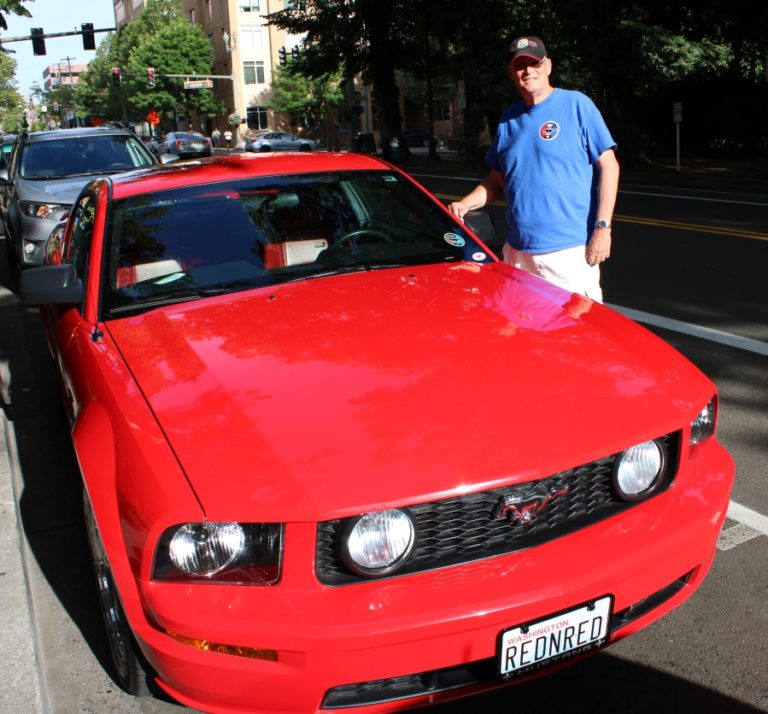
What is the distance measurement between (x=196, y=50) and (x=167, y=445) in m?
80.9

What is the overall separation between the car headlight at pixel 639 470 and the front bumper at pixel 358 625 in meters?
0.20

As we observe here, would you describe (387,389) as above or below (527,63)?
below

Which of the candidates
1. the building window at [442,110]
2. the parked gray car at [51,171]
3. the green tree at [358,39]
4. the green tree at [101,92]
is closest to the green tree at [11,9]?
the parked gray car at [51,171]

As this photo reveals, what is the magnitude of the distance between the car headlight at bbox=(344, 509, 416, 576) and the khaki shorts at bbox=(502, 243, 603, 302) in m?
2.57

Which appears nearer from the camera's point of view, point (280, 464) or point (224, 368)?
point (280, 464)

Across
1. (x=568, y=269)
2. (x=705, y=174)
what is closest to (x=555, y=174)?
(x=568, y=269)

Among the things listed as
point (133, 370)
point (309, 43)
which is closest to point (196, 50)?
point (309, 43)

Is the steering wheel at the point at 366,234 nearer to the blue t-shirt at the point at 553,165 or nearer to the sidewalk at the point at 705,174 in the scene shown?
the blue t-shirt at the point at 553,165

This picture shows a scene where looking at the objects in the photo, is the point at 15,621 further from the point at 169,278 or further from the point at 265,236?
the point at 265,236

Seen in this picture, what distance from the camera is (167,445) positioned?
2.40m

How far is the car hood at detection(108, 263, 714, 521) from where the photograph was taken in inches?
Answer: 88.4

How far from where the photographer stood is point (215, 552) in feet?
7.40

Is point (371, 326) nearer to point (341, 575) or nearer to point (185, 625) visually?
point (341, 575)

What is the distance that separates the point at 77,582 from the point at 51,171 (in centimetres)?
799
